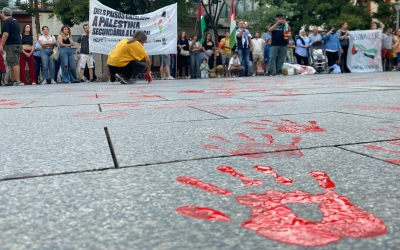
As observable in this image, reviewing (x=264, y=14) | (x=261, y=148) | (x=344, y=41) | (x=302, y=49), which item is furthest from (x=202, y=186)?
(x=264, y=14)

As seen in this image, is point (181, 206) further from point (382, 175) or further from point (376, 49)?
point (376, 49)

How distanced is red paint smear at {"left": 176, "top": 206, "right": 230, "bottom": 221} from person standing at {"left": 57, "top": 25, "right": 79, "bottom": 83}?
1175cm

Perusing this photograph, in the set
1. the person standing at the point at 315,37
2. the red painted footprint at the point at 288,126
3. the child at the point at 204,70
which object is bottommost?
the red painted footprint at the point at 288,126

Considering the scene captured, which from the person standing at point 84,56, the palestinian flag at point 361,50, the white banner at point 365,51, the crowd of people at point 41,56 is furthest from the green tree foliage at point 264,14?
the crowd of people at point 41,56

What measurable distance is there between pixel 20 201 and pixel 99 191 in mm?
206

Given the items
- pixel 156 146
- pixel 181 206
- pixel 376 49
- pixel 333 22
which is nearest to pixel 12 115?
pixel 156 146

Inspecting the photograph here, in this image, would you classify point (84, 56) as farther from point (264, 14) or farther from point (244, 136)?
point (264, 14)

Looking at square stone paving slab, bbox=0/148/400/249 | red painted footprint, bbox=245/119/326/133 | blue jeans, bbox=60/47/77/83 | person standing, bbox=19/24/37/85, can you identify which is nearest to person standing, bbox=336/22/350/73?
blue jeans, bbox=60/47/77/83

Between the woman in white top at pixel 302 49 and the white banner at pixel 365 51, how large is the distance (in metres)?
1.72

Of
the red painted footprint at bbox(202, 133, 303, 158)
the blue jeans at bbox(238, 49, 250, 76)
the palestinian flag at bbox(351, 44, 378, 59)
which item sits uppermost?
the palestinian flag at bbox(351, 44, 378, 59)

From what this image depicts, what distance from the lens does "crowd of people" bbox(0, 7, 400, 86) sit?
9.73 meters

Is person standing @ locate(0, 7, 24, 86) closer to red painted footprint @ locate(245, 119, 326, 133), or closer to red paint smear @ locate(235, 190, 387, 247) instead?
red painted footprint @ locate(245, 119, 326, 133)

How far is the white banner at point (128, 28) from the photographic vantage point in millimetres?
12836

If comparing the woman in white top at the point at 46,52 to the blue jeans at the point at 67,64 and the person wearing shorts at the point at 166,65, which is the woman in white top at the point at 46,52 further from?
the person wearing shorts at the point at 166,65
